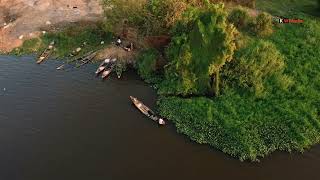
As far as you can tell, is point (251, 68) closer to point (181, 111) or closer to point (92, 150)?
point (181, 111)

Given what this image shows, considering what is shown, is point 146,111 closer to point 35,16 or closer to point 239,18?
point 239,18

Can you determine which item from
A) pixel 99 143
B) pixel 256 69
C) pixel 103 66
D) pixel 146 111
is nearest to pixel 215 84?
pixel 256 69

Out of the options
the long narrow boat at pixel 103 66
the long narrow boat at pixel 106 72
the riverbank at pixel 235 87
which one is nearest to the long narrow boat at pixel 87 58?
the long narrow boat at pixel 103 66

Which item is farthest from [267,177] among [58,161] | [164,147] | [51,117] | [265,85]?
[51,117]

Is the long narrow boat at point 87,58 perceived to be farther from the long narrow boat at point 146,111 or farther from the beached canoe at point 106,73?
the long narrow boat at point 146,111

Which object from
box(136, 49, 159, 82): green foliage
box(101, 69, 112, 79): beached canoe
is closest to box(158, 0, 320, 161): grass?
box(136, 49, 159, 82): green foliage

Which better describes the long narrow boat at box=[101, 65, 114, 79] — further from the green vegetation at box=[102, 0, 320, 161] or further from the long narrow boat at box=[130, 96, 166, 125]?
the long narrow boat at box=[130, 96, 166, 125]
